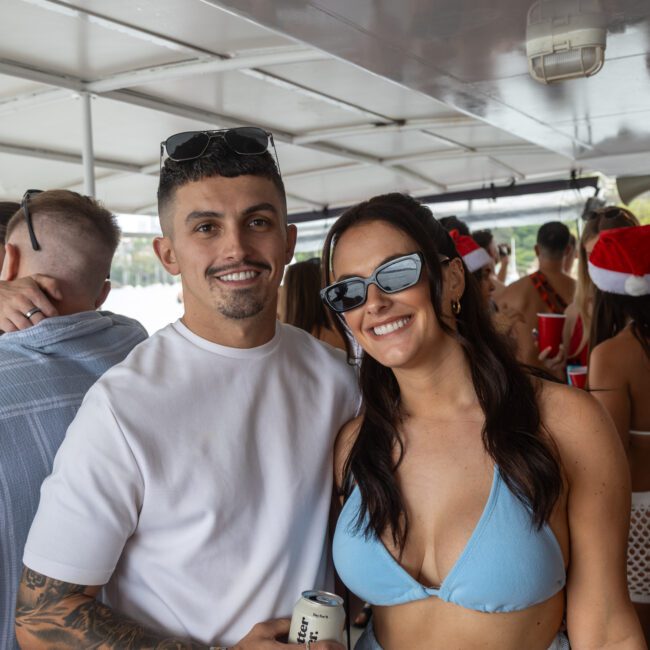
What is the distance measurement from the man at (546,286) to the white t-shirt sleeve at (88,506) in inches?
190

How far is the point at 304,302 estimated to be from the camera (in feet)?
17.0

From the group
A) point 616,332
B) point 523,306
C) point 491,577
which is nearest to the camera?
point 491,577

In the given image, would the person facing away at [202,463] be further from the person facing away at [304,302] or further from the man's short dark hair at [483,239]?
the man's short dark hair at [483,239]

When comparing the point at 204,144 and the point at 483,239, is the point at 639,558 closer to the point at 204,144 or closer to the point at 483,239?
the point at 204,144

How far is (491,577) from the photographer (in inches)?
73.0

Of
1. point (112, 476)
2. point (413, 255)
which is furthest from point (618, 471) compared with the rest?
point (112, 476)

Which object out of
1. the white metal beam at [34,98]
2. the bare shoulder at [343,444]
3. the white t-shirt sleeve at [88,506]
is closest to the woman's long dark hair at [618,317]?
the bare shoulder at [343,444]

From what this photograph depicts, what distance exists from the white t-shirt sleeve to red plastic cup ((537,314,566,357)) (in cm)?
365

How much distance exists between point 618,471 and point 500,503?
32cm

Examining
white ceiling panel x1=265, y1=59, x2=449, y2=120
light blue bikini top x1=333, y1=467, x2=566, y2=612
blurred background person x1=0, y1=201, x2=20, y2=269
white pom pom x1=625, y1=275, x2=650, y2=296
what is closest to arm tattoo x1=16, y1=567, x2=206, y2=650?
light blue bikini top x1=333, y1=467, x2=566, y2=612

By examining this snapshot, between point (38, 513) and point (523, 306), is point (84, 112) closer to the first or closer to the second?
point (523, 306)

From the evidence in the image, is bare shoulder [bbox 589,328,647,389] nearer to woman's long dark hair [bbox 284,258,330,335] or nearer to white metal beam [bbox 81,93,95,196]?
woman's long dark hair [bbox 284,258,330,335]

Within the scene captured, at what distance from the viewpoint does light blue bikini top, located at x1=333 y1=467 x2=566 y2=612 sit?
1862 millimetres

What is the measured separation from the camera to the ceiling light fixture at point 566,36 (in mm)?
A: 3738
